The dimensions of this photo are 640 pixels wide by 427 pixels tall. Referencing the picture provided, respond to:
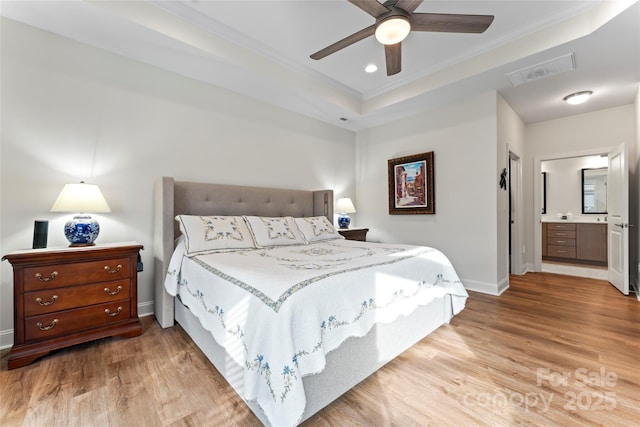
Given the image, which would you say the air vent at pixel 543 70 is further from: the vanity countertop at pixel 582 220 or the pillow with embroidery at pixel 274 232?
the vanity countertop at pixel 582 220

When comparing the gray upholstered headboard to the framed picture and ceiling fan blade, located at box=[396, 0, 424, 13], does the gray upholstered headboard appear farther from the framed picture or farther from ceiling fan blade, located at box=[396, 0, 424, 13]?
ceiling fan blade, located at box=[396, 0, 424, 13]

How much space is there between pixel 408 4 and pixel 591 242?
585 cm

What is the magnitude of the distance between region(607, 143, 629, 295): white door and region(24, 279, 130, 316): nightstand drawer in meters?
5.54

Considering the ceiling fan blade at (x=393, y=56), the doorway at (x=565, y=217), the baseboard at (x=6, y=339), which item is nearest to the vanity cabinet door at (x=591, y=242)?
the doorway at (x=565, y=217)

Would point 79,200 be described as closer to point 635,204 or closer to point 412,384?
point 412,384

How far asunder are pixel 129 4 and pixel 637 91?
18.8 ft

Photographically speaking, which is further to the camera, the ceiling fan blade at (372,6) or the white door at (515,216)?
the white door at (515,216)

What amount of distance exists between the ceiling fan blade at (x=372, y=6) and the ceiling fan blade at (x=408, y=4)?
0.31ft

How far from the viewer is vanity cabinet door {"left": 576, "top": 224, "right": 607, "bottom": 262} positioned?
16.2 ft

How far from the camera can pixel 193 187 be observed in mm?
2926

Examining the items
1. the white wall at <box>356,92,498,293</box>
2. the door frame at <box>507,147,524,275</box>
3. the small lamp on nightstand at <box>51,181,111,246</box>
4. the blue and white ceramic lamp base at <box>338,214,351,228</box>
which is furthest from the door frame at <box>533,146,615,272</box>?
the small lamp on nightstand at <box>51,181,111,246</box>

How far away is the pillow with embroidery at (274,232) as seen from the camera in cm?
279

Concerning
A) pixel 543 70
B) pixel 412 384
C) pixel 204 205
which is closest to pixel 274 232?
A: pixel 204 205

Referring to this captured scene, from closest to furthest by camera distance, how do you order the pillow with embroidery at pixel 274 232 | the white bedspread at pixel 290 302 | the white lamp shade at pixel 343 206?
1. the white bedspread at pixel 290 302
2. the pillow with embroidery at pixel 274 232
3. the white lamp shade at pixel 343 206
